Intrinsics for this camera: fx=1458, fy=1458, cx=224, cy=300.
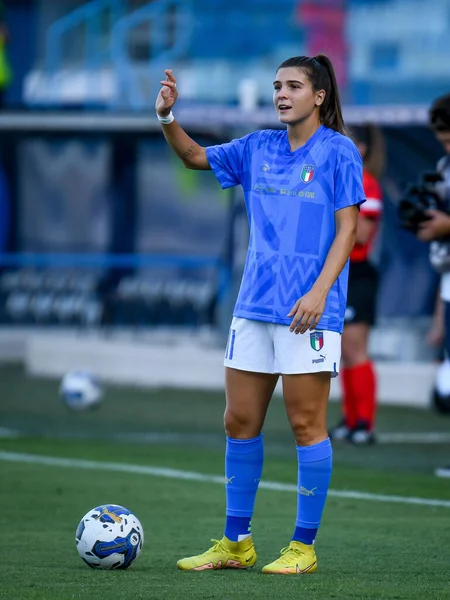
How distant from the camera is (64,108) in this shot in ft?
69.9

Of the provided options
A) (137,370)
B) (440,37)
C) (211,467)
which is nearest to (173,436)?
(211,467)

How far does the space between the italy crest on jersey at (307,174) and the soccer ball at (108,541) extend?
153 centimetres

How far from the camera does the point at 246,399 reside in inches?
227

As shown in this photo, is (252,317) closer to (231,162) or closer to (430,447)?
(231,162)

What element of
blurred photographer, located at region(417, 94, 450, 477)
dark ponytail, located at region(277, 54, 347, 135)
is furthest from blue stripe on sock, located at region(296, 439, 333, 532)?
blurred photographer, located at region(417, 94, 450, 477)

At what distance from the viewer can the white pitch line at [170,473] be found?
8.05 meters

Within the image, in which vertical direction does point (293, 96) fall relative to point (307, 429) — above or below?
above

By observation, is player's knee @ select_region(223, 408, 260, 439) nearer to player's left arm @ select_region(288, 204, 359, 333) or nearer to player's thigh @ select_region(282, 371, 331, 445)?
player's thigh @ select_region(282, 371, 331, 445)

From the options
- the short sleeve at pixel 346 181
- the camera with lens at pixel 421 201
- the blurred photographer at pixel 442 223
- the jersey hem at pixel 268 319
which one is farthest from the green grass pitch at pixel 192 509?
the camera with lens at pixel 421 201

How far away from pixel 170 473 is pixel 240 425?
346cm

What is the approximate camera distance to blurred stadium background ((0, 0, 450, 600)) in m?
7.13

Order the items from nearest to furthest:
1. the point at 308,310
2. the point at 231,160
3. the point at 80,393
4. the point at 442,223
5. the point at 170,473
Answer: the point at 308,310 < the point at 231,160 < the point at 442,223 < the point at 170,473 < the point at 80,393

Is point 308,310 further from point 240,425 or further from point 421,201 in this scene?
point 421,201

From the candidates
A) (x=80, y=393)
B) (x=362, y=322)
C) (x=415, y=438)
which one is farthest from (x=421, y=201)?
(x=80, y=393)
